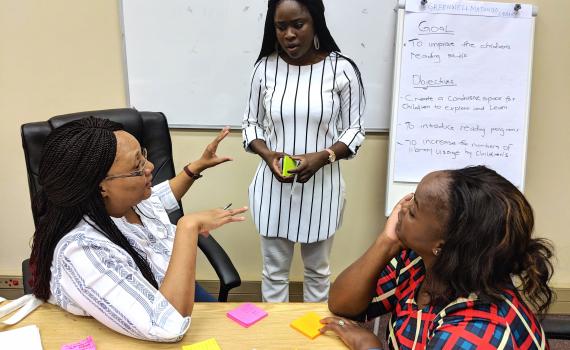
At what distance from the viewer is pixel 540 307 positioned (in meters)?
1.00

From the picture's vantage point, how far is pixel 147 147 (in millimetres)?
1766

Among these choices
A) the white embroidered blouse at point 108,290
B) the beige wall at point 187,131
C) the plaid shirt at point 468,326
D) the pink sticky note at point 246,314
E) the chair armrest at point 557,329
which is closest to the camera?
the plaid shirt at point 468,326

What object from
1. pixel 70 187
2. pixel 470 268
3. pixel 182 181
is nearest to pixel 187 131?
pixel 182 181

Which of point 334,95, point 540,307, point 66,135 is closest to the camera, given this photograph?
point 540,307

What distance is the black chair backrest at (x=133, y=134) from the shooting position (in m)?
1.52

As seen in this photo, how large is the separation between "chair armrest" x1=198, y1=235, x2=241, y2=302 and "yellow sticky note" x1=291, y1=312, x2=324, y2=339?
0.42 meters

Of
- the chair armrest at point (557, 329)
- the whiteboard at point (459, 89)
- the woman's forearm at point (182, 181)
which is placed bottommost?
the chair armrest at point (557, 329)

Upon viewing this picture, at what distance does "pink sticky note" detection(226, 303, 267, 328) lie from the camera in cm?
113

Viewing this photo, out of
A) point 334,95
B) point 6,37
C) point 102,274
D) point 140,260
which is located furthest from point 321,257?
point 6,37

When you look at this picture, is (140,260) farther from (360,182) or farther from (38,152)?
(360,182)

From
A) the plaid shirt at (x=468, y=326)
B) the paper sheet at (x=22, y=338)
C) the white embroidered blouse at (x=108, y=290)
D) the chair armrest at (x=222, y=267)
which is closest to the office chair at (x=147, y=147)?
the chair armrest at (x=222, y=267)

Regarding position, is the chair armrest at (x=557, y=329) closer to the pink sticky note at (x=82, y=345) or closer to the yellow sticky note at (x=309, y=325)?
the yellow sticky note at (x=309, y=325)

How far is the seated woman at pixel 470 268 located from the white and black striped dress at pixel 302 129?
2.36 ft

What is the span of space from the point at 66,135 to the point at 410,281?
3.10 feet
